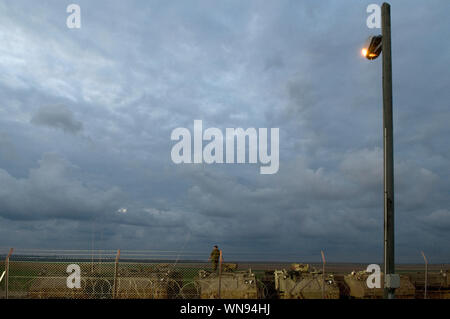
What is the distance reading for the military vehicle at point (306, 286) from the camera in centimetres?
1434

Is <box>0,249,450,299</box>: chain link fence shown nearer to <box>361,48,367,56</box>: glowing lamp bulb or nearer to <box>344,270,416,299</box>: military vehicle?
<box>344,270,416,299</box>: military vehicle

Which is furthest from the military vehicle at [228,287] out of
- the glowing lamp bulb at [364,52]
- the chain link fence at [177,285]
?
the glowing lamp bulb at [364,52]

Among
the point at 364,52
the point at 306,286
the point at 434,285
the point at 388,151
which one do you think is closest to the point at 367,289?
the point at 306,286

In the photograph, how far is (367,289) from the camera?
1471 centimetres

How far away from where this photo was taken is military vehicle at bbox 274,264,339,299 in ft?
47.0

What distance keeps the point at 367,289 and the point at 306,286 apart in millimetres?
2299

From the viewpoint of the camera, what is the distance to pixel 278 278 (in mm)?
15086

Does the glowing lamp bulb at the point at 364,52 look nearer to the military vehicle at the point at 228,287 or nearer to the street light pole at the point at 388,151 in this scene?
the street light pole at the point at 388,151

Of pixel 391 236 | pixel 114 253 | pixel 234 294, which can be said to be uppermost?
pixel 391 236

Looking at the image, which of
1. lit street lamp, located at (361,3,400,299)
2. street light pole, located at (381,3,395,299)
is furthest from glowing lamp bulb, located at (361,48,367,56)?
street light pole, located at (381,3,395,299)
